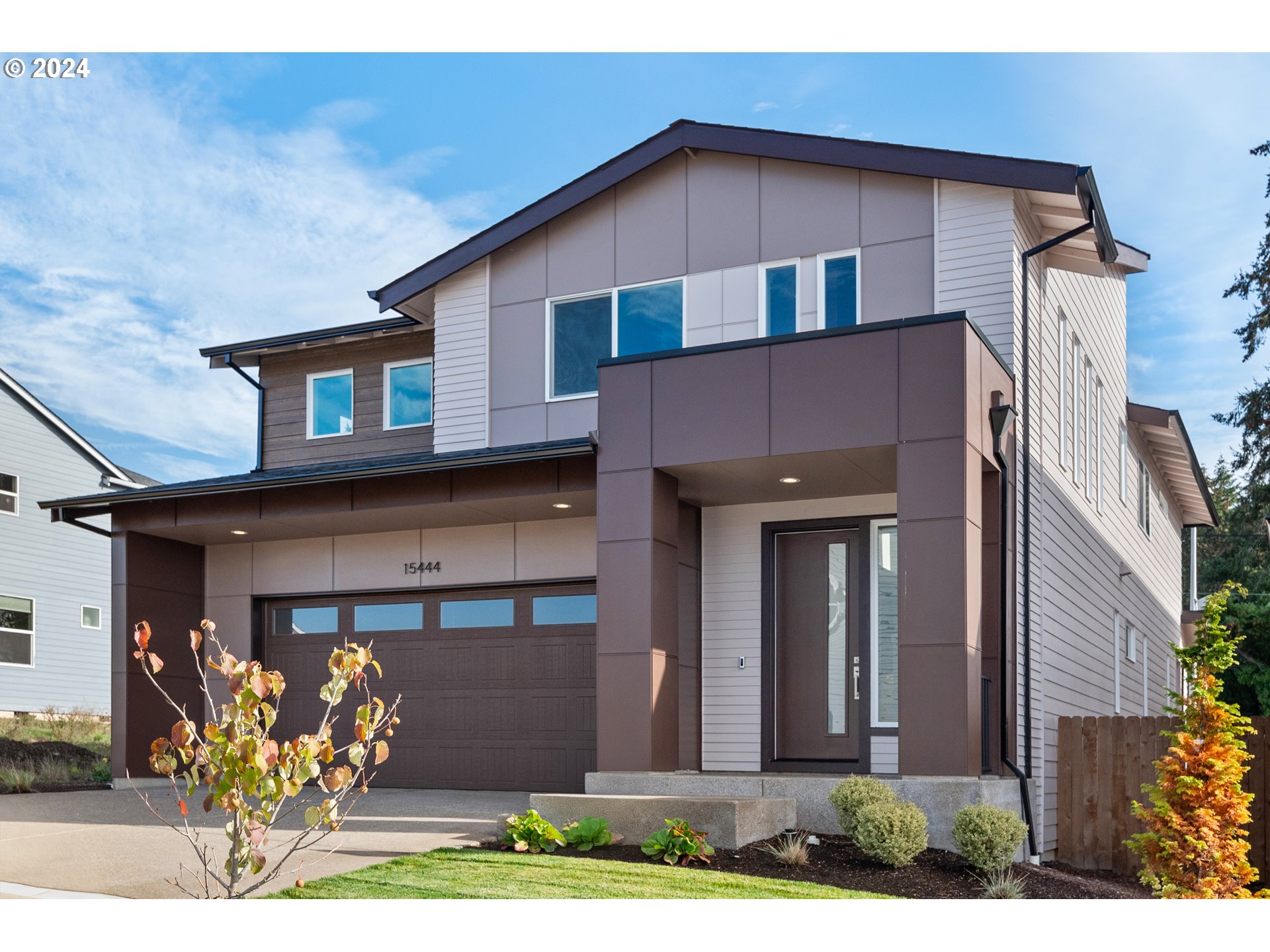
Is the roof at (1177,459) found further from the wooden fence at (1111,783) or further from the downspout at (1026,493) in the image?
the wooden fence at (1111,783)

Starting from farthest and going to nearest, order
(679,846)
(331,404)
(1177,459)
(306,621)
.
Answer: (1177,459)
(331,404)
(306,621)
(679,846)

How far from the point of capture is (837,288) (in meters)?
11.3

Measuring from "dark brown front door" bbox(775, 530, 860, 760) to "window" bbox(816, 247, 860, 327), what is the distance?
2.05m

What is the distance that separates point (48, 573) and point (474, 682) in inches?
248

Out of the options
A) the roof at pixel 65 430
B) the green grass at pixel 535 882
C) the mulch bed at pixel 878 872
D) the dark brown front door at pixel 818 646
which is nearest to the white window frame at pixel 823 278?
the dark brown front door at pixel 818 646

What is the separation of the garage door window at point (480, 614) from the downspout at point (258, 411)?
4296 mm

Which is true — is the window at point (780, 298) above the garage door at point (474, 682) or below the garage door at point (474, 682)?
above

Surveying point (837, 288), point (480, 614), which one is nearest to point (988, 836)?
point (837, 288)

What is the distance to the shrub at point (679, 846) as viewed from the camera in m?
7.46

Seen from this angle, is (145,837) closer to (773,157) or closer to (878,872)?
(878,872)

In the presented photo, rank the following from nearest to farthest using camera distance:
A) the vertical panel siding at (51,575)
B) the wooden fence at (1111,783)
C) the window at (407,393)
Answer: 1. the wooden fence at (1111,783)
2. the vertical panel siding at (51,575)
3. the window at (407,393)
